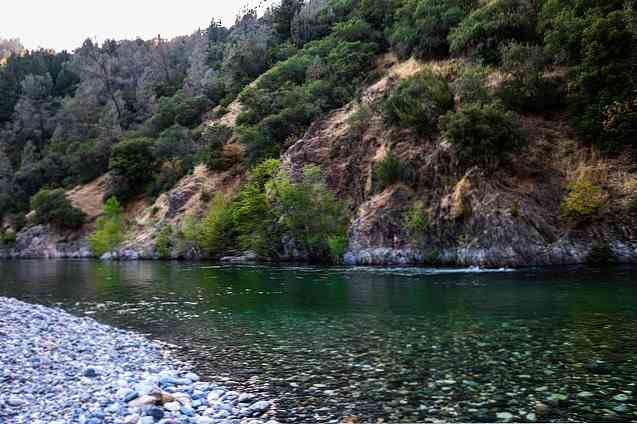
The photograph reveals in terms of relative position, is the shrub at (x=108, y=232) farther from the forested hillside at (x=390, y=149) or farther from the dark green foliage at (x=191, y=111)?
the dark green foliage at (x=191, y=111)

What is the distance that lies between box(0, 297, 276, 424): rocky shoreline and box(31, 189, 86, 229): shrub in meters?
80.6

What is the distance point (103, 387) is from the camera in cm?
1125

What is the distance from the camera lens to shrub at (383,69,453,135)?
50125mm

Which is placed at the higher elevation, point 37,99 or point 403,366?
point 37,99

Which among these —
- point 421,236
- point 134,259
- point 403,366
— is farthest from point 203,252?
point 403,366

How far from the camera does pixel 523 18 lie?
5328 centimetres

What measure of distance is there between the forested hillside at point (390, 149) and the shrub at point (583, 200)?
0.13m

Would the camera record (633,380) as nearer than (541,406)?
No

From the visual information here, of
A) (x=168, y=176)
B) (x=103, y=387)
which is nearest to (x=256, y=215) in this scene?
(x=168, y=176)

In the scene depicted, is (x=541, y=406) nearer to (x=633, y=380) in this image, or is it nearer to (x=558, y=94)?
(x=633, y=380)

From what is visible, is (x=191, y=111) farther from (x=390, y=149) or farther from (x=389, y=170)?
(x=389, y=170)

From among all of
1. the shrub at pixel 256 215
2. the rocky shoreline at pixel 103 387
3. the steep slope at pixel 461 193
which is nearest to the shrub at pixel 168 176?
the shrub at pixel 256 215

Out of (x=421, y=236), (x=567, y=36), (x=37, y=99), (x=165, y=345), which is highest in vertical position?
(x=37, y=99)

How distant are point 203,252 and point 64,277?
2265 cm
